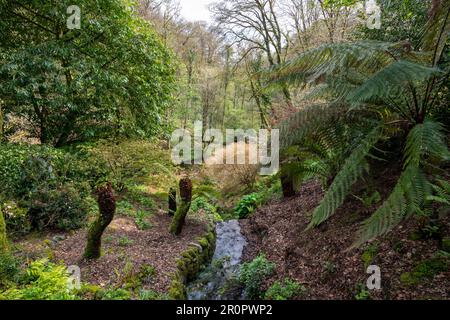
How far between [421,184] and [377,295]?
997mm

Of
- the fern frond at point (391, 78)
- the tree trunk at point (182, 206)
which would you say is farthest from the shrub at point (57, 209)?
the fern frond at point (391, 78)

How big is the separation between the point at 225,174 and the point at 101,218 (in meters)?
5.57

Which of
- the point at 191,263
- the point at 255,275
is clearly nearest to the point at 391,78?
the point at 255,275

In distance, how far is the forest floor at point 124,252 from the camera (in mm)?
3170

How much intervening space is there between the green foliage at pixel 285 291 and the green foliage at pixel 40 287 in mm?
1814

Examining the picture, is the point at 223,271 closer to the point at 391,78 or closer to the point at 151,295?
the point at 151,295

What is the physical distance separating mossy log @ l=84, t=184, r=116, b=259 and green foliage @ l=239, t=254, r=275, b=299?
1.71m

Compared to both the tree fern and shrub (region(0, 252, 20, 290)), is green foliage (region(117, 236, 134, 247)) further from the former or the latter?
the tree fern

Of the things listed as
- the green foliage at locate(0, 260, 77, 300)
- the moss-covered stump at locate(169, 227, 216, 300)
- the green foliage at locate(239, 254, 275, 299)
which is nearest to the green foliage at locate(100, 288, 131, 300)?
the green foliage at locate(0, 260, 77, 300)

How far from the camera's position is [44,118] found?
6.49 meters

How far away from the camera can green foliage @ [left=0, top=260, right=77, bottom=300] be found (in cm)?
231

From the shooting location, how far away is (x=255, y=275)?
11.8ft

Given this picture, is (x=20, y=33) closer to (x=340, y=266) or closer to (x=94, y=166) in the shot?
(x=94, y=166)
